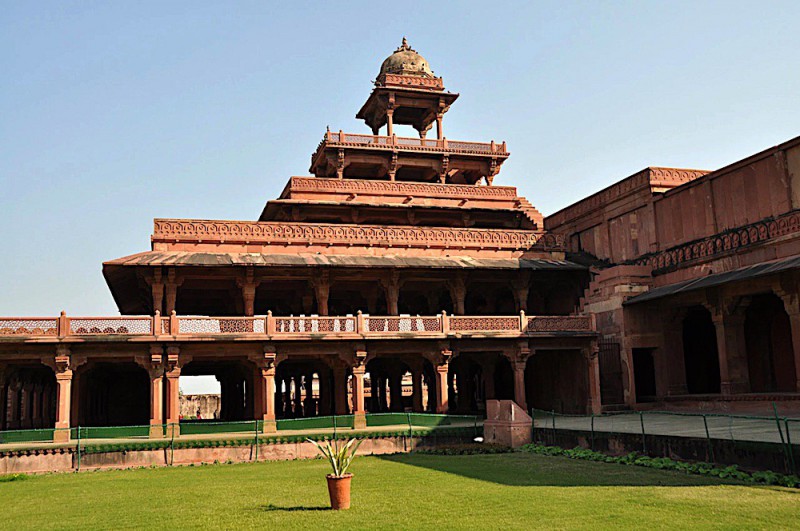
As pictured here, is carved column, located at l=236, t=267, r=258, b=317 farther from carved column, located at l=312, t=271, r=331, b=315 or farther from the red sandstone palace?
carved column, located at l=312, t=271, r=331, b=315

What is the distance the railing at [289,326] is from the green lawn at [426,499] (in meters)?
6.94

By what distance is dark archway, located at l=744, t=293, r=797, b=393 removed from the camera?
2981 centimetres

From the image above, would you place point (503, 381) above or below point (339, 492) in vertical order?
above

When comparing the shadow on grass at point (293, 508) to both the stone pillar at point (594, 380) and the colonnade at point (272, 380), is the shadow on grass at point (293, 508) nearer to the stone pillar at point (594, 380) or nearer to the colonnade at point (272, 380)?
the colonnade at point (272, 380)

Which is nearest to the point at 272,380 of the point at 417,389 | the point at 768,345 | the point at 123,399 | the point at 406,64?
the point at 417,389

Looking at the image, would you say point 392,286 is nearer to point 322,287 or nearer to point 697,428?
point 322,287

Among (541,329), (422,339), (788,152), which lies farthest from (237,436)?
(788,152)

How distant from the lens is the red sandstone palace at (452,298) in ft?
88.9

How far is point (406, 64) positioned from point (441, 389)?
830 inches

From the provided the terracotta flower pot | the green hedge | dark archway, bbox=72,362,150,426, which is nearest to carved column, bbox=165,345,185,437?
dark archway, bbox=72,362,150,426

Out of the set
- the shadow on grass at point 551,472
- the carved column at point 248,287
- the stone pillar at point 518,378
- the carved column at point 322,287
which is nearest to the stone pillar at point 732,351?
the stone pillar at point 518,378

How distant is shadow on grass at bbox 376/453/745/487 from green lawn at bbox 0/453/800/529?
0.09ft

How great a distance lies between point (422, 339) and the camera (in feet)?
97.7

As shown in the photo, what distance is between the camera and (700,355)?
33.9 m
